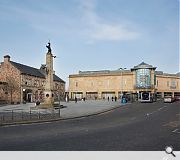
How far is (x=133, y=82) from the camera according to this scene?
10.8 metres

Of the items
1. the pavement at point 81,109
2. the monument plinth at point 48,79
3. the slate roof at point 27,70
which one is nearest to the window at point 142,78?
the pavement at point 81,109

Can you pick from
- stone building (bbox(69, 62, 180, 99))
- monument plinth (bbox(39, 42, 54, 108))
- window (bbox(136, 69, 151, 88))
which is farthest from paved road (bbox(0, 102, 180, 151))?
monument plinth (bbox(39, 42, 54, 108))

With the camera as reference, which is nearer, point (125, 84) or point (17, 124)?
point (125, 84)

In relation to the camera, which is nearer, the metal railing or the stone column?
the metal railing

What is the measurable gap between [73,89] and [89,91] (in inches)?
68.4

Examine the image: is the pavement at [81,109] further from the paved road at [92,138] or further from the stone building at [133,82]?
the paved road at [92,138]

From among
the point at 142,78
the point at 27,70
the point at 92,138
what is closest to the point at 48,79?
the point at 92,138

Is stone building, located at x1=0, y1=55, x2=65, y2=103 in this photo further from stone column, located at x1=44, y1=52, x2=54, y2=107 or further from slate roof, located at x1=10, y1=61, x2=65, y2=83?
stone column, located at x1=44, y1=52, x2=54, y2=107

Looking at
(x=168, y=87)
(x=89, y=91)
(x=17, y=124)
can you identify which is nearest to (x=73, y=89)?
(x=89, y=91)

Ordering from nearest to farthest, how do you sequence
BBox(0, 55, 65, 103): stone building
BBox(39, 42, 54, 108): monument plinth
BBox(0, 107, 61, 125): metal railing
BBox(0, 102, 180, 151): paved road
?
BBox(0, 102, 180, 151): paved road
BBox(0, 107, 61, 125): metal railing
BBox(39, 42, 54, 108): monument plinth
BBox(0, 55, 65, 103): stone building

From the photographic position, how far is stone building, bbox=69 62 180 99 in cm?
1020
